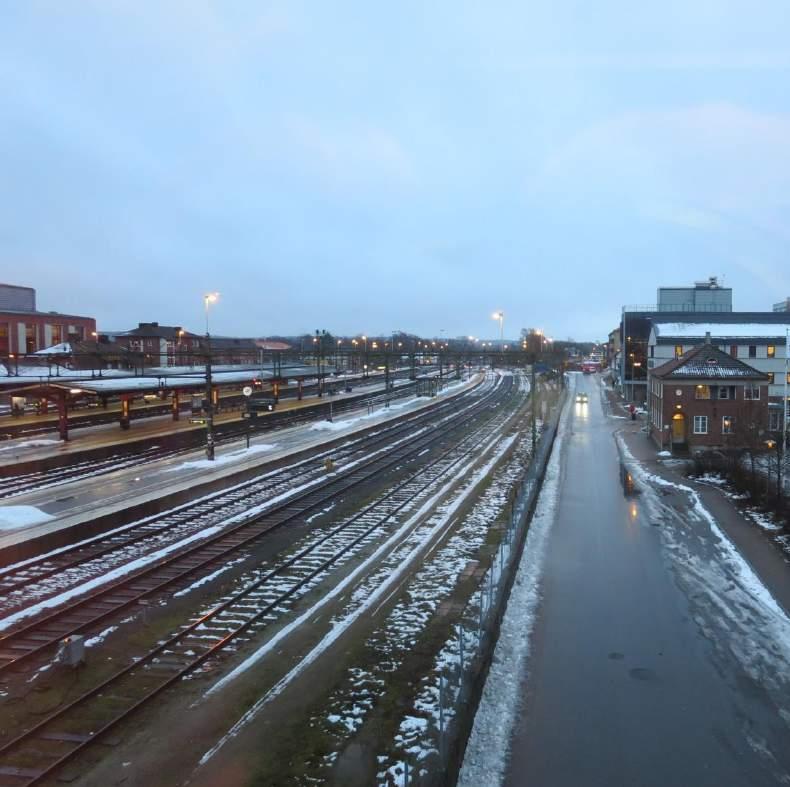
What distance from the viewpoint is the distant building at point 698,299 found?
77.2 m

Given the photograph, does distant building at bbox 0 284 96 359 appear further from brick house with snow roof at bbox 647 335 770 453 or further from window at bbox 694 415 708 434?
window at bbox 694 415 708 434

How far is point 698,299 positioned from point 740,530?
62.6 metres

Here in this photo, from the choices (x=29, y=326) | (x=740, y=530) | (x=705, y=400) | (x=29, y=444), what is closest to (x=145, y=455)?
(x=29, y=444)

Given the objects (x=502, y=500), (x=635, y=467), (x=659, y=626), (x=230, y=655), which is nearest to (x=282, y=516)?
(x=502, y=500)

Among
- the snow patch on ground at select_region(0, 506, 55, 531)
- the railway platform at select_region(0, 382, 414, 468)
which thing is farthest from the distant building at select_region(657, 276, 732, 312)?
the snow patch on ground at select_region(0, 506, 55, 531)

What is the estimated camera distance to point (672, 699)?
11164 millimetres

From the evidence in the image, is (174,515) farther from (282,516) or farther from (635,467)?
(635,467)

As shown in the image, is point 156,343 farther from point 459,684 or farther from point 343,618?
point 459,684

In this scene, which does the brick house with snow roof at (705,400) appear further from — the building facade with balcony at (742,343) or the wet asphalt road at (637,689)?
the wet asphalt road at (637,689)

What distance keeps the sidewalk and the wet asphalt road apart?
1503 millimetres

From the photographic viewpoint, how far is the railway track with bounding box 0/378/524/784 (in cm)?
891

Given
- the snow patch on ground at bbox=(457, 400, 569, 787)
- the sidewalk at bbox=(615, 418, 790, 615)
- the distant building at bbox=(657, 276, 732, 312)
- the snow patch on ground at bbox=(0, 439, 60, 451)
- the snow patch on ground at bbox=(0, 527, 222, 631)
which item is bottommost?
the sidewalk at bbox=(615, 418, 790, 615)

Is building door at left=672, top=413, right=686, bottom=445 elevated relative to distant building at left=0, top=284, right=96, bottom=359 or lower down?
lower down

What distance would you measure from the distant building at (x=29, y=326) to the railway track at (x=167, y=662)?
174 ft
